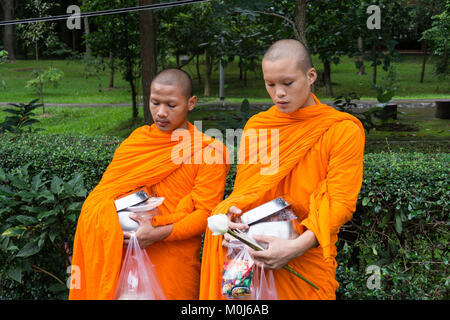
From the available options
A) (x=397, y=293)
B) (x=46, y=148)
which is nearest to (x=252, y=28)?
(x=46, y=148)

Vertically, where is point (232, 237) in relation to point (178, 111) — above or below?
below

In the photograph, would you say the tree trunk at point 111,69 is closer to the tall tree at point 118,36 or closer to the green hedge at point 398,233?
the tall tree at point 118,36

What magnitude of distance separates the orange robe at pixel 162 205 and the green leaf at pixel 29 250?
84 cm

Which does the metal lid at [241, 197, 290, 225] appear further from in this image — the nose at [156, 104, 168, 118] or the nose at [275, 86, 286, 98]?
the nose at [156, 104, 168, 118]

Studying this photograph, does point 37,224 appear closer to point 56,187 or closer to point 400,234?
point 56,187

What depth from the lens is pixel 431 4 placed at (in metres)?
22.1

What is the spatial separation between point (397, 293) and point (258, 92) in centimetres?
1853

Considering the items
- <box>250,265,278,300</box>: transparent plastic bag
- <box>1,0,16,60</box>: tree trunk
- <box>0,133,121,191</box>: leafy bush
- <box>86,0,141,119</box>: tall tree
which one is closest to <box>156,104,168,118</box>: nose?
<box>250,265,278,300</box>: transparent plastic bag

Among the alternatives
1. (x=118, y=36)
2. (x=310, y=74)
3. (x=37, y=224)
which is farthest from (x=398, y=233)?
(x=118, y=36)

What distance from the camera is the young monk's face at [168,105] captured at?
8.04ft

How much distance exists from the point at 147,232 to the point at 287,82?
0.99 meters

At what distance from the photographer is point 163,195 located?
254 centimetres
